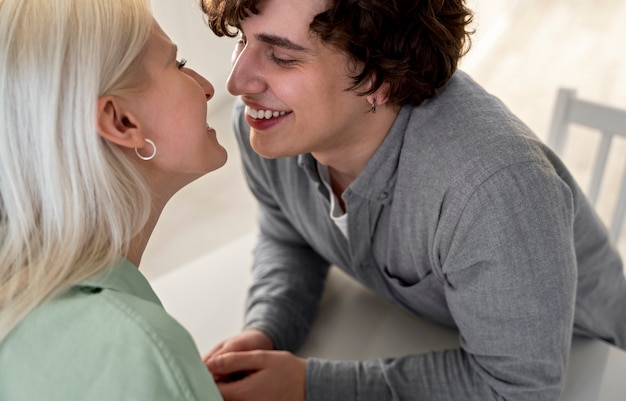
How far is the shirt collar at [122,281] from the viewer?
709 mm

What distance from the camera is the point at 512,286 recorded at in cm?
87

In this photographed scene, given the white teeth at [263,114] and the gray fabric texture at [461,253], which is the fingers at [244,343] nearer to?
the gray fabric texture at [461,253]

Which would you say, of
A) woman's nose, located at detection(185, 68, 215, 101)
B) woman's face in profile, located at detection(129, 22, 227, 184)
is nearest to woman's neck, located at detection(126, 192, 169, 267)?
woman's face in profile, located at detection(129, 22, 227, 184)

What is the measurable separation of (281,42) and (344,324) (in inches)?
18.6

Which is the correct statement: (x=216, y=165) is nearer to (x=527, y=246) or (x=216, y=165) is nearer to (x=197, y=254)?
(x=527, y=246)

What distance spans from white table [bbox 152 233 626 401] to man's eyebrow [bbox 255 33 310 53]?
0.46 metres

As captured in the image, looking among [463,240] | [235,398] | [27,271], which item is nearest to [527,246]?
[463,240]

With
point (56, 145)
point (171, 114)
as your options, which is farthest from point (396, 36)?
point (56, 145)

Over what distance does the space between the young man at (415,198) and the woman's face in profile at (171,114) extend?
15cm

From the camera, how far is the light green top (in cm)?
65

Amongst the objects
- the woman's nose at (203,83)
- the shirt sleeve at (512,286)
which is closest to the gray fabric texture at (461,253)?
the shirt sleeve at (512,286)

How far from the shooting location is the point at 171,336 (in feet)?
2.26

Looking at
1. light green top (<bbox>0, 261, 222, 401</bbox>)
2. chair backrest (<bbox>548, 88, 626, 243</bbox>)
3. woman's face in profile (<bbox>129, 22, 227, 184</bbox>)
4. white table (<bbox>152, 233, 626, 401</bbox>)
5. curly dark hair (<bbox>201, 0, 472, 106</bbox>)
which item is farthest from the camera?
chair backrest (<bbox>548, 88, 626, 243</bbox>)

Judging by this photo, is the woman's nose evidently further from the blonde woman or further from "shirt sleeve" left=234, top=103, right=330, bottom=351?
"shirt sleeve" left=234, top=103, right=330, bottom=351
